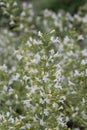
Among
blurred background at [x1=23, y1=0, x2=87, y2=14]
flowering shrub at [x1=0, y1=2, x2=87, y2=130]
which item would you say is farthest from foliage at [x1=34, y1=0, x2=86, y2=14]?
flowering shrub at [x1=0, y1=2, x2=87, y2=130]

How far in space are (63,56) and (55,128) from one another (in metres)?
1.03

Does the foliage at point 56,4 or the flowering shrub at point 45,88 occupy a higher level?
the foliage at point 56,4

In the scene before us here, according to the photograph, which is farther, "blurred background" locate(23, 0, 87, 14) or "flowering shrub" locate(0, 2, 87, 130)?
"blurred background" locate(23, 0, 87, 14)

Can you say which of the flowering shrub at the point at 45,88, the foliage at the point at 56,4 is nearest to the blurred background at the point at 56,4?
the foliage at the point at 56,4

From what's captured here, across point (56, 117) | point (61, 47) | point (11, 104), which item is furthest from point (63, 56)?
point (56, 117)

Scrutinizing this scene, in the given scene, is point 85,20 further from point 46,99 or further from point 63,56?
point 46,99

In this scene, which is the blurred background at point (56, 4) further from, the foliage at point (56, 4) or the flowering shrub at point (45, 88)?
the flowering shrub at point (45, 88)

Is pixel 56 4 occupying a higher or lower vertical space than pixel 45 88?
higher

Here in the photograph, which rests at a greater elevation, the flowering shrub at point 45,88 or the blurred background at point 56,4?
the blurred background at point 56,4

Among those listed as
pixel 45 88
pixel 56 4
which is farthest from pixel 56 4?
pixel 45 88

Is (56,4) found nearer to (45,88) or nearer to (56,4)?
(56,4)

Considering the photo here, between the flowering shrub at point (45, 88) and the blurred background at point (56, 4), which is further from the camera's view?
the blurred background at point (56, 4)

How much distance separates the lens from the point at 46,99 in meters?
3.21

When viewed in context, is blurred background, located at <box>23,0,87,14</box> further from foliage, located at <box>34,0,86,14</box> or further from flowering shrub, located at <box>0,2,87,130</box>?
flowering shrub, located at <box>0,2,87,130</box>
